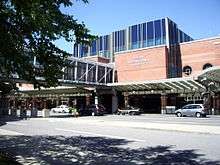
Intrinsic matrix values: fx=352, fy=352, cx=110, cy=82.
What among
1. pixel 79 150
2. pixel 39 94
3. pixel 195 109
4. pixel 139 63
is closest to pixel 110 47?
pixel 39 94

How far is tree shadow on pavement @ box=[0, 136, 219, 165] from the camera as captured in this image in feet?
37.5

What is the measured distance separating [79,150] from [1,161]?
161 inches

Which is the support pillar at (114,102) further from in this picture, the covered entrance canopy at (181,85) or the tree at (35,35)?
the tree at (35,35)

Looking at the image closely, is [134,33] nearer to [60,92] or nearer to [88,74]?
[60,92]

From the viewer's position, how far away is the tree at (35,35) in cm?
880

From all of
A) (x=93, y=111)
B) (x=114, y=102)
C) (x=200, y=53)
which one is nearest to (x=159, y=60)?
(x=200, y=53)

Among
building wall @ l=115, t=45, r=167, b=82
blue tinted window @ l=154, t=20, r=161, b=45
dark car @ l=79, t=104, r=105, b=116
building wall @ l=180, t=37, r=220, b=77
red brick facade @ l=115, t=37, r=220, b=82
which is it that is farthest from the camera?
blue tinted window @ l=154, t=20, r=161, b=45

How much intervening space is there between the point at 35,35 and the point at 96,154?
209 inches

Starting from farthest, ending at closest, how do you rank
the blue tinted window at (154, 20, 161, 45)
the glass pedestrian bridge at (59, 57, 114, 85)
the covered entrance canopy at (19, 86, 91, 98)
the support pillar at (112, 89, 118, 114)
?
the blue tinted window at (154, 20, 161, 45) < the covered entrance canopy at (19, 86, 91, 98) < the support pillar at (112, 89, 118, 114) < the glass pedestrian bridge at (59, 57, 114, 85)

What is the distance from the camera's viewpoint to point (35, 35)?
32.5 feet

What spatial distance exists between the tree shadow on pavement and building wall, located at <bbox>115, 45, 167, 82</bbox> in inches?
1887

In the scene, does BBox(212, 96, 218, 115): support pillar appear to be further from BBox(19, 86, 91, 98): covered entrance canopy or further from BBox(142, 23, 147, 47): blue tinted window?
BBox(142, 23, 147, 47): blue tinted window

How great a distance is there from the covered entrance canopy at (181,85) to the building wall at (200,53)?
27.0ft

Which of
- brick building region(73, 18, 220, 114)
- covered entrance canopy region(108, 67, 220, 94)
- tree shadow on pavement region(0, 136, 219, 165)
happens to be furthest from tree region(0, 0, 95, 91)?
brick building region(73, 18, 220, 114)
